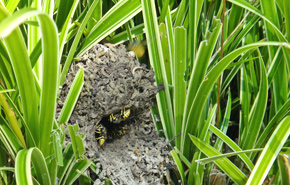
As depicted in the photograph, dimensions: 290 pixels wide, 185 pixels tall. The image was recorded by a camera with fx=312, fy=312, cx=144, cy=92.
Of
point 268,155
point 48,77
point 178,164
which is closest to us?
point 48,77

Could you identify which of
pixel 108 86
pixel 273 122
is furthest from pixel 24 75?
pixel 273 122

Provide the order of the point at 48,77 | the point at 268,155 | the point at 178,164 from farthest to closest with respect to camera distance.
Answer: the point at 178,164, the point at 268,155, the point at 48,77

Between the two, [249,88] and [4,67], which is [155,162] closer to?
[249,88]

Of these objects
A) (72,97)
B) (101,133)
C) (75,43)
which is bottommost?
(101,133)

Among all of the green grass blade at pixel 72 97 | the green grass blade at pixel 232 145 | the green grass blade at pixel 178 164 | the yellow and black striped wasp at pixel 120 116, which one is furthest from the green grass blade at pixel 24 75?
the green grass blade at pixel 232 145

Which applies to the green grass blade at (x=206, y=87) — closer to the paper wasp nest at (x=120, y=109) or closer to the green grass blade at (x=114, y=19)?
the paper wasp nest at (x=120, y=109)

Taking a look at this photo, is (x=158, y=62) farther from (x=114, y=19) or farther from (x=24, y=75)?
(x=24, y=75)

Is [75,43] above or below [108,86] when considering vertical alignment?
above
